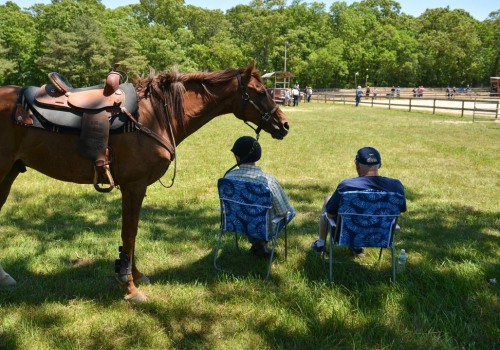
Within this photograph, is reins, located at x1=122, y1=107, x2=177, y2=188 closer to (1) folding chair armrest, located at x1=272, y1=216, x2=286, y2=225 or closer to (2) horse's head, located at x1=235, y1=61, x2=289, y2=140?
(2) horse's head, located at x1=235, y1=61, x2=289, y2=140

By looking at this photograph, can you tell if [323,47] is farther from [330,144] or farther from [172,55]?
[330,144]

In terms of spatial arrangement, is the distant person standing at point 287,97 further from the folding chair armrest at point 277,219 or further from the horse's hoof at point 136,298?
the horse's hoof at point 136,298

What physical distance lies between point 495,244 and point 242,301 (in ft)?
11.7

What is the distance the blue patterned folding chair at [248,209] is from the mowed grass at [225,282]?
49 centimetres

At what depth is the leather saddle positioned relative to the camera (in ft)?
11.6

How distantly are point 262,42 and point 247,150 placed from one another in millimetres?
71239

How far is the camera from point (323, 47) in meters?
79.6

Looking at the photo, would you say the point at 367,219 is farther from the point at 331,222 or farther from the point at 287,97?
the point at 287,97

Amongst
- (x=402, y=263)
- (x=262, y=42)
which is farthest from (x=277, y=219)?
(x=262, y=42)

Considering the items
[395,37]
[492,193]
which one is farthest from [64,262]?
[395,37]

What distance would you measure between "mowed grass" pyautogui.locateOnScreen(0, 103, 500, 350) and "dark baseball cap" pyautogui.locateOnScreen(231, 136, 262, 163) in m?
1.22

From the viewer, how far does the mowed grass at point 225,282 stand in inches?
129

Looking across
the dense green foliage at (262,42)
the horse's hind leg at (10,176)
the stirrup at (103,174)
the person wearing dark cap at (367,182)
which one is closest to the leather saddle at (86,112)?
the stirrup at (103,174)

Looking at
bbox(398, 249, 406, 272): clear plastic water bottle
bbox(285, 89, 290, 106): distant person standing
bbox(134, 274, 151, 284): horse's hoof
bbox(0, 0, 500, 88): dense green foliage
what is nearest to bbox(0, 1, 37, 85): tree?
bbox(0, 0, 500, 88): dense green foliage
